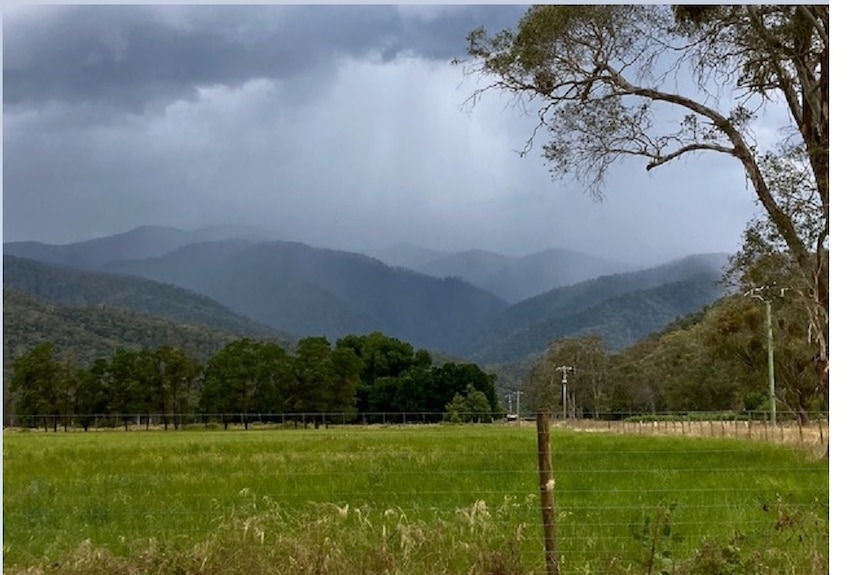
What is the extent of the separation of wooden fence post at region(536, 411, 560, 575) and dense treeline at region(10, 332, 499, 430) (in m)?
1.94

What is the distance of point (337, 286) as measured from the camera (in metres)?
9.08

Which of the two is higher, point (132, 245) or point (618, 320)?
point (132, 245)

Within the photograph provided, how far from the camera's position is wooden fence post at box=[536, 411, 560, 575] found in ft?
9.72

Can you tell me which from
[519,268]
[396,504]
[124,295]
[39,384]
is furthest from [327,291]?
[396,504]

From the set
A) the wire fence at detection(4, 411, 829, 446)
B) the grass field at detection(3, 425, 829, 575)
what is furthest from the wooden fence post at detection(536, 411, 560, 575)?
the wire fence at detection(4, 411, 829, 446)

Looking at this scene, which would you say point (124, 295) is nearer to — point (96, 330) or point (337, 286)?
point (96, 330)

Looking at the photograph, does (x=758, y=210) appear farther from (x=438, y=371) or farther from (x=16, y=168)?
(x=16, y=168)

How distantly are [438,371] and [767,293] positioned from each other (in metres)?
3.90

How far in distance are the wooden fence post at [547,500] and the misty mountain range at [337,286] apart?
10.0ft

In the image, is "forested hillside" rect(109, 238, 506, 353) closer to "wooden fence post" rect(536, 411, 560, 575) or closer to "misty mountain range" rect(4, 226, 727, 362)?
"misty mountain range" rect(4, 226, 727, 362)

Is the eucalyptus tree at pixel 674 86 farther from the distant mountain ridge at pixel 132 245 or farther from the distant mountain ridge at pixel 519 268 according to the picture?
the distant mountain ridge at pixel 132 245

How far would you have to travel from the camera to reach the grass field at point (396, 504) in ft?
9.76

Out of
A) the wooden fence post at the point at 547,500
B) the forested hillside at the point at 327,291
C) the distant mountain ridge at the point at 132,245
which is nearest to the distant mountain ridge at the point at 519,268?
the forested hillside at the point at 327,291

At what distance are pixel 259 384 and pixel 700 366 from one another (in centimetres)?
1205
